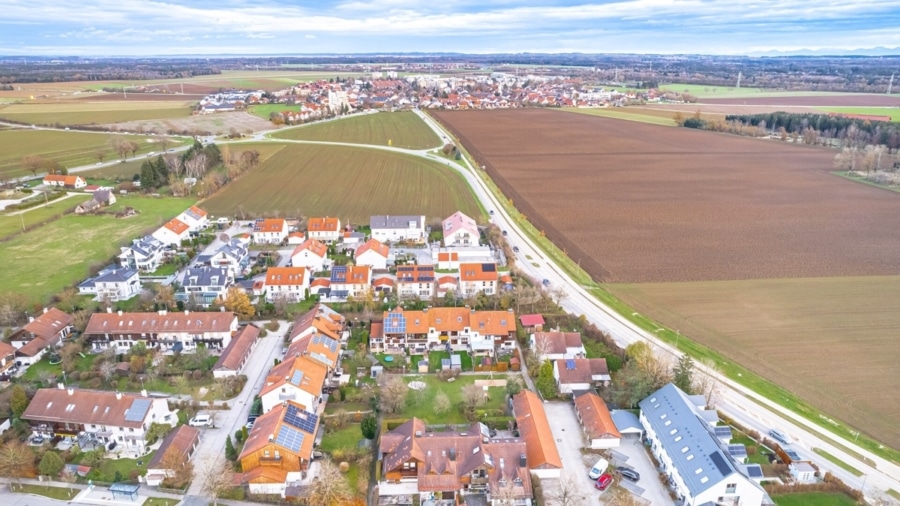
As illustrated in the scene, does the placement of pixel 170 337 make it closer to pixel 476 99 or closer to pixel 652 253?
pixel 652 253

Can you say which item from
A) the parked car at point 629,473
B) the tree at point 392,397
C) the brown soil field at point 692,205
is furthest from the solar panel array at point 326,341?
the brown soil field at point 692,205

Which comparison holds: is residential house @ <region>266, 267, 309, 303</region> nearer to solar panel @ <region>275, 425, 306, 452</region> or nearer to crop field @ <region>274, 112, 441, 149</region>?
solar panel @ <region>275, 425, 306, 452</region>

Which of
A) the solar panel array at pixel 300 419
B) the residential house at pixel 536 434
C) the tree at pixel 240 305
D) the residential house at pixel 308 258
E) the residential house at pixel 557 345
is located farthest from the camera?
the residential house at pixel 308 258

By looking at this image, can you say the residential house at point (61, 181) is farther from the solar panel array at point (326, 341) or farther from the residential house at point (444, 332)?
the residential house at point (444, 332)

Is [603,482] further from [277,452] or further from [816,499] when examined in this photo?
[277,452]

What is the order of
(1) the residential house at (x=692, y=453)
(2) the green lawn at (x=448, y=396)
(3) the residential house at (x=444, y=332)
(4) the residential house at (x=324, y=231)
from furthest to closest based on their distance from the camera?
(4) the residential house at (x=324, y=231)
(3) the residential house at (x=444, y=332)
(2) the green lawn at (x=448, y=396)
(1) the residential house at (x=692, y=453)

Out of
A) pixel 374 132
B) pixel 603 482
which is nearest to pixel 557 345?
pixel 603 482

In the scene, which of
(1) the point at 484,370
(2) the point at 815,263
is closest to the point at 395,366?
(1) the point at 484,370
